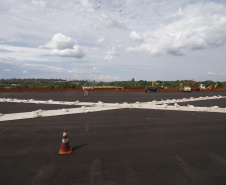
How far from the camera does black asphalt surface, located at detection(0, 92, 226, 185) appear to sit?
3.45m

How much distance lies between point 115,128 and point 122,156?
8.77 feet

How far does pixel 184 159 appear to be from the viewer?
4.32 metres

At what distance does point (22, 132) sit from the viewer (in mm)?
6453

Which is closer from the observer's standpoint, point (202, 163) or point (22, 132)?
point (202, 163)

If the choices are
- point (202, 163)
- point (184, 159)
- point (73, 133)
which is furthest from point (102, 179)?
point (73, 133)

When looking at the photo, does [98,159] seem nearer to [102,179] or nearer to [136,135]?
[102,179]

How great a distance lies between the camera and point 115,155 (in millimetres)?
Answer: 4516

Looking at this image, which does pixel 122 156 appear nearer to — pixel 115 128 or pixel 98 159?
pixel 98 159

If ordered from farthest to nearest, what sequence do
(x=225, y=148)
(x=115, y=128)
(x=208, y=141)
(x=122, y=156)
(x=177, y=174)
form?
1. (x=115, y=128)
2. (x=208, y=141)
3. (x=225, y=148)
4. (x=122, y=156)
5. (x=177, y=174)

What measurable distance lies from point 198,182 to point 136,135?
3.04 m

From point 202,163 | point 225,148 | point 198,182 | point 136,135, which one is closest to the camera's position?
point 198,182

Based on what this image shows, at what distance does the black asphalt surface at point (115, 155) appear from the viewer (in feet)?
11.3

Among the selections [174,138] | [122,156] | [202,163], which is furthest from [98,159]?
[174,138]

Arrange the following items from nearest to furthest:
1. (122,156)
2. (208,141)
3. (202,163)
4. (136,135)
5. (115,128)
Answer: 1. (202,163)
2. (122,156)
3. (208,141)
4. (136,135)
5. (115,128)
